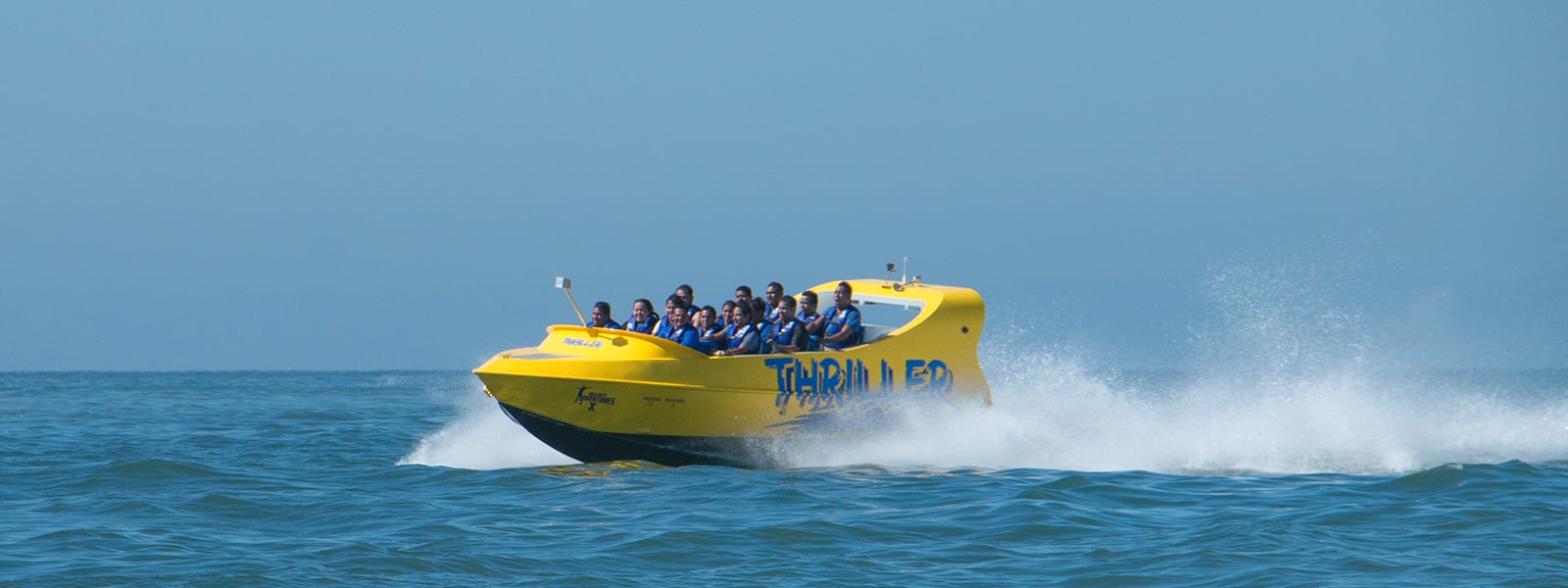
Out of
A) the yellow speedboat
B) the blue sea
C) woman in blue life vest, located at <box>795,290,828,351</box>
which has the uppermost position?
woman in blue life vest, located at <box>795,290,828,351</box>

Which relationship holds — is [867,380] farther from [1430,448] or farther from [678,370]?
[1430,448]

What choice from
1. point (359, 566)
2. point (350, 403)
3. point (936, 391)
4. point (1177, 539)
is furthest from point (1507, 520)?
point (350, 403)

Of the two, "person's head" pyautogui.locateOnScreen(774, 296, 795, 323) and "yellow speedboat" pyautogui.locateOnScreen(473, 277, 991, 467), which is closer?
"yellow speedboat" pyautogui.locateOnScreen(473, 277, 991, 467)

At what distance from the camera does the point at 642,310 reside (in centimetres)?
1449

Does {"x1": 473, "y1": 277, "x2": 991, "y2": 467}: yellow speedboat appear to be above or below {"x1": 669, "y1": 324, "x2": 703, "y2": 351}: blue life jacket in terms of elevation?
below

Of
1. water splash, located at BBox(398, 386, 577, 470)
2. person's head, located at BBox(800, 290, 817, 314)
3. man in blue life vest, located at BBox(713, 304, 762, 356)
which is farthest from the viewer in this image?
water splash, located at BBox(398, 386, 577, 470)

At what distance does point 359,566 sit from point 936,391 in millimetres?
6732

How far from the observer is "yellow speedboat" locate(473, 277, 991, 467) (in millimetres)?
12641

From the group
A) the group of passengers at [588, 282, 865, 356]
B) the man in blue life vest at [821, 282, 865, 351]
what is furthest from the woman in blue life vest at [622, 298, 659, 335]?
the man in blue life vest at [821, 282, 865, 351]

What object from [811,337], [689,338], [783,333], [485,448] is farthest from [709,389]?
[485,448]

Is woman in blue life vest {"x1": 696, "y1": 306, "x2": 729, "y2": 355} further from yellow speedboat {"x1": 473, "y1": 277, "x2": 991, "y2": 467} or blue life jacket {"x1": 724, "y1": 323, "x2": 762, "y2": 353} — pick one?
yellow speedboat {"x1": 473, "y1": 277, "x2": 991, "y2": 467}

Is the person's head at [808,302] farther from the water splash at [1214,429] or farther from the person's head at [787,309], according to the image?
the water splash at [1214,429]

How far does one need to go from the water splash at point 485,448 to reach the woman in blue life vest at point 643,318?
4.79ft

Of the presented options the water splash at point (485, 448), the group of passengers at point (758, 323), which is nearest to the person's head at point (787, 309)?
the group of passengers at point (758, 323)
